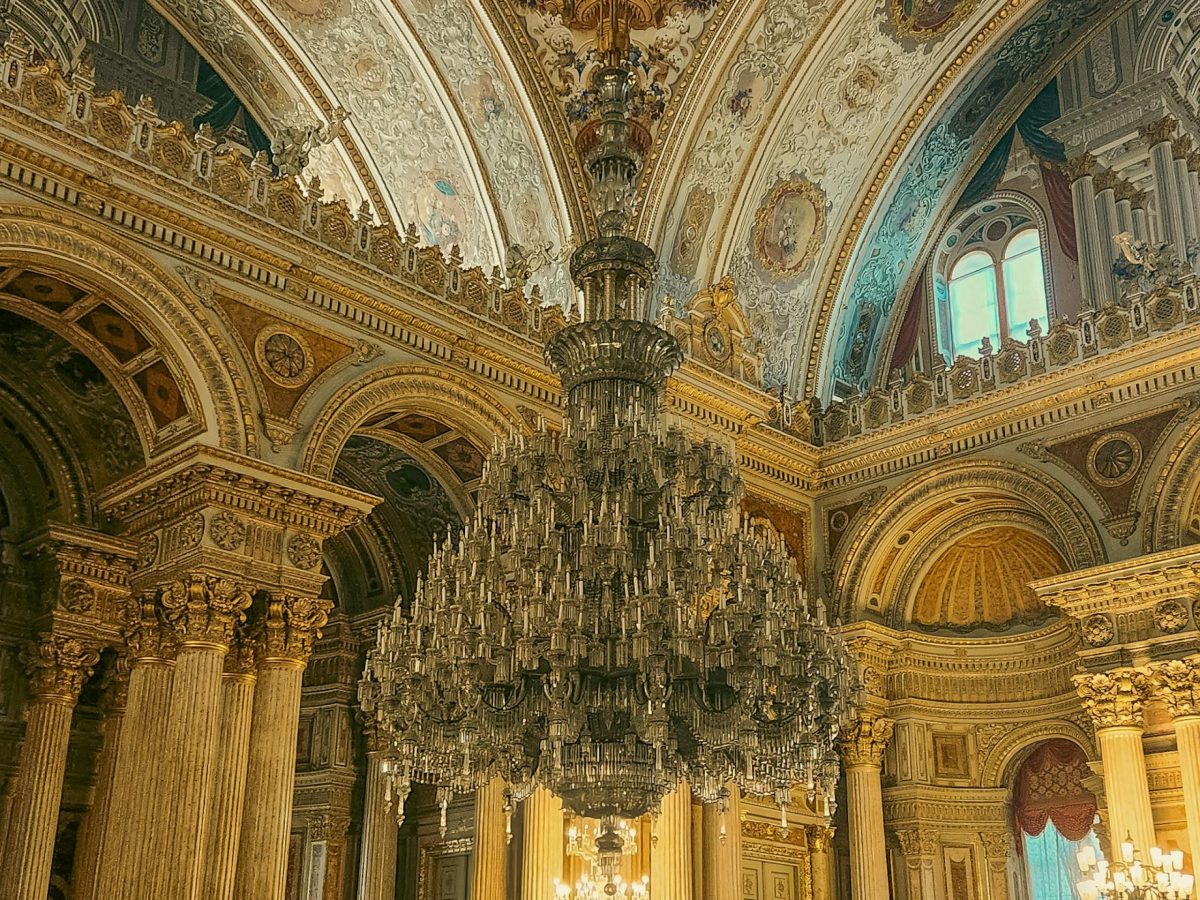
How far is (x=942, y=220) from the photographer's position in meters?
17.7

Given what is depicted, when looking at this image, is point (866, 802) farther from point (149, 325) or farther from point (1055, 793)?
point (149, 325)

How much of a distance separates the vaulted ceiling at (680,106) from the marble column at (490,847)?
559 centimetres

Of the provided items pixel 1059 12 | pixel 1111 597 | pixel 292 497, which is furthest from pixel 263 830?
pixel 1059 12

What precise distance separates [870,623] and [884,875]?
262cm

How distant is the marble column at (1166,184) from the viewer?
1556 cm

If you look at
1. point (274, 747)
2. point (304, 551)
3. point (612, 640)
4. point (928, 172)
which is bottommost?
point (274, 747)

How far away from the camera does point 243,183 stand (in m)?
12.5

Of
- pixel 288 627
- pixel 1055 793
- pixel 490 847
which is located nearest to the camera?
pixel 288 627

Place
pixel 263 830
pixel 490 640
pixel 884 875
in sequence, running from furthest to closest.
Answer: pixel 884 875 → pixel 263 830 → pixel 490 640

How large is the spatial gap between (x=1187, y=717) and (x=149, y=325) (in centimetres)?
964

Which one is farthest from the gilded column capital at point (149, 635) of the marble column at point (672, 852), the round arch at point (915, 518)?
the round arch at point (915, 518)

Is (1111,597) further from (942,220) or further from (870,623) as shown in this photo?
(942,220)

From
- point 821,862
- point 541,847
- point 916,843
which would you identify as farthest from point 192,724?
→ point 916,843

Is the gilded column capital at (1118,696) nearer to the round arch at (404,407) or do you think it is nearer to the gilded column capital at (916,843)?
the gilded column capital at (916,843)
